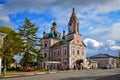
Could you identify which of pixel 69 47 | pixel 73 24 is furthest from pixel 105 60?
pixel 69 47

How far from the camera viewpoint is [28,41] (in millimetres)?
62531

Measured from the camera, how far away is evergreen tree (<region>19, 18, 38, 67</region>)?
201 ft

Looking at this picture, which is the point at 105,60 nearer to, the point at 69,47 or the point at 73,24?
the point at 73,24

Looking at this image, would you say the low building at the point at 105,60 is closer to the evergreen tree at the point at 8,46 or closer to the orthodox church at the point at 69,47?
the orthodox church at the point at 69,47

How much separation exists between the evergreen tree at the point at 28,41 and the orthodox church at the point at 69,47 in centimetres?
2243

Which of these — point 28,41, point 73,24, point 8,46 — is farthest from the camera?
point 73,24

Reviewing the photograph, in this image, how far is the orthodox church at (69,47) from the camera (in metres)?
86.1

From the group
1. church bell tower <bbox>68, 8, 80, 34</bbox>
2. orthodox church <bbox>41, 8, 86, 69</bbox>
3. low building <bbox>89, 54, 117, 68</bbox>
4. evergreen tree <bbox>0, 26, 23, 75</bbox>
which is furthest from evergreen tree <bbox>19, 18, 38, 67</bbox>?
low building <bbox>89, 54, 117, 68</bbox>

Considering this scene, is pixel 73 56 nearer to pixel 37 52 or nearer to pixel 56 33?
pixel 56 33

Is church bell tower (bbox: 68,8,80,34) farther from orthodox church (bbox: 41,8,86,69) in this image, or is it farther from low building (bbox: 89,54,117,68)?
low building (bbox: 89,54,117,68)

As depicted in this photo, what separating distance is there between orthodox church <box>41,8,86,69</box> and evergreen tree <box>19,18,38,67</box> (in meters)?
22.4

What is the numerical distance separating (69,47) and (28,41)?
26128mm

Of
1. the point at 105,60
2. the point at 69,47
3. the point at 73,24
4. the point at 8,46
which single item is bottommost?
the point at 105,60

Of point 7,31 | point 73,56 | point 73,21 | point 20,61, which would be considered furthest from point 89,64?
point 7,31
